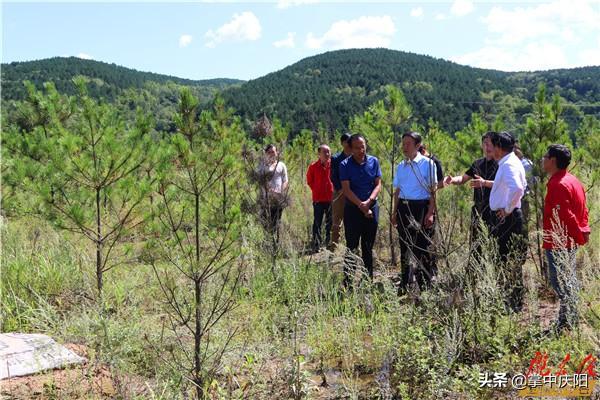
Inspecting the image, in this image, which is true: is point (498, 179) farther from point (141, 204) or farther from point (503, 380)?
point (141, 204)

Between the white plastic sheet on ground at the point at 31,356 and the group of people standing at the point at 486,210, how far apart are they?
2086 millimetres

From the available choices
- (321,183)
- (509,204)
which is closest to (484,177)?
(509,204)

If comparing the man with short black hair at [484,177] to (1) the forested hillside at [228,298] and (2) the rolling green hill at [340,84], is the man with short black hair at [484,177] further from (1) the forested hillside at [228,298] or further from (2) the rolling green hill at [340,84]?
(2) the rolling green hill at [340,84]

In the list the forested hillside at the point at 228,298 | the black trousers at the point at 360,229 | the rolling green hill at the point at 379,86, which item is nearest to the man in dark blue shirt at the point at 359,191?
the black trousers at the point at 360,229

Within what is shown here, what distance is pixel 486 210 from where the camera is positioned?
4426 mm

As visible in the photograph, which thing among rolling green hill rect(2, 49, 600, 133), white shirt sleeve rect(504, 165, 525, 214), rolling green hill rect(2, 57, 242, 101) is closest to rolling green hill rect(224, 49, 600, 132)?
rolling green hill rect(2, 49, 600, 133)

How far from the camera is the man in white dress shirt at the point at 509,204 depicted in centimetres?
379

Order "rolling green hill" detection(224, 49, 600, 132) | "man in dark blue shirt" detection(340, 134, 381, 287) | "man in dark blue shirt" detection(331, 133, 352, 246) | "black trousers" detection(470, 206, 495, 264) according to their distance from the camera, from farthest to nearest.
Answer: "rolling green hill" detection(224, 49, 600, 132), "man in dark blue shirt" detection(331, 133, 352, 246), "man in dark blue shirt" detection(340, 134, 381, 287), "black trousers" detection(470, 206, 495, 264)

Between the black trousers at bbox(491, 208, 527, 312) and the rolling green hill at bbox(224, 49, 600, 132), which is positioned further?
the rolling green hill at bbox(224, 49, 600, 132)

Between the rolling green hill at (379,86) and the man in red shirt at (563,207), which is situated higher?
the rolling green hill at (379,86)

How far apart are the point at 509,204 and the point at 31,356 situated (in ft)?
12.2

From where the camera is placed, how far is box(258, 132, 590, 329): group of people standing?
346 cm

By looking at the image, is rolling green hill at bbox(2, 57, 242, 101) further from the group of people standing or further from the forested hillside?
the group of people standing

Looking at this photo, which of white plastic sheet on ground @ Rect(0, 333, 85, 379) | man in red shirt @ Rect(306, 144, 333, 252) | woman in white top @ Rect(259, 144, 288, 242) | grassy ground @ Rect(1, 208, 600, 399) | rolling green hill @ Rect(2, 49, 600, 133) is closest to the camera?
grassy ground @ Rect(1, 208, 600, 399)
